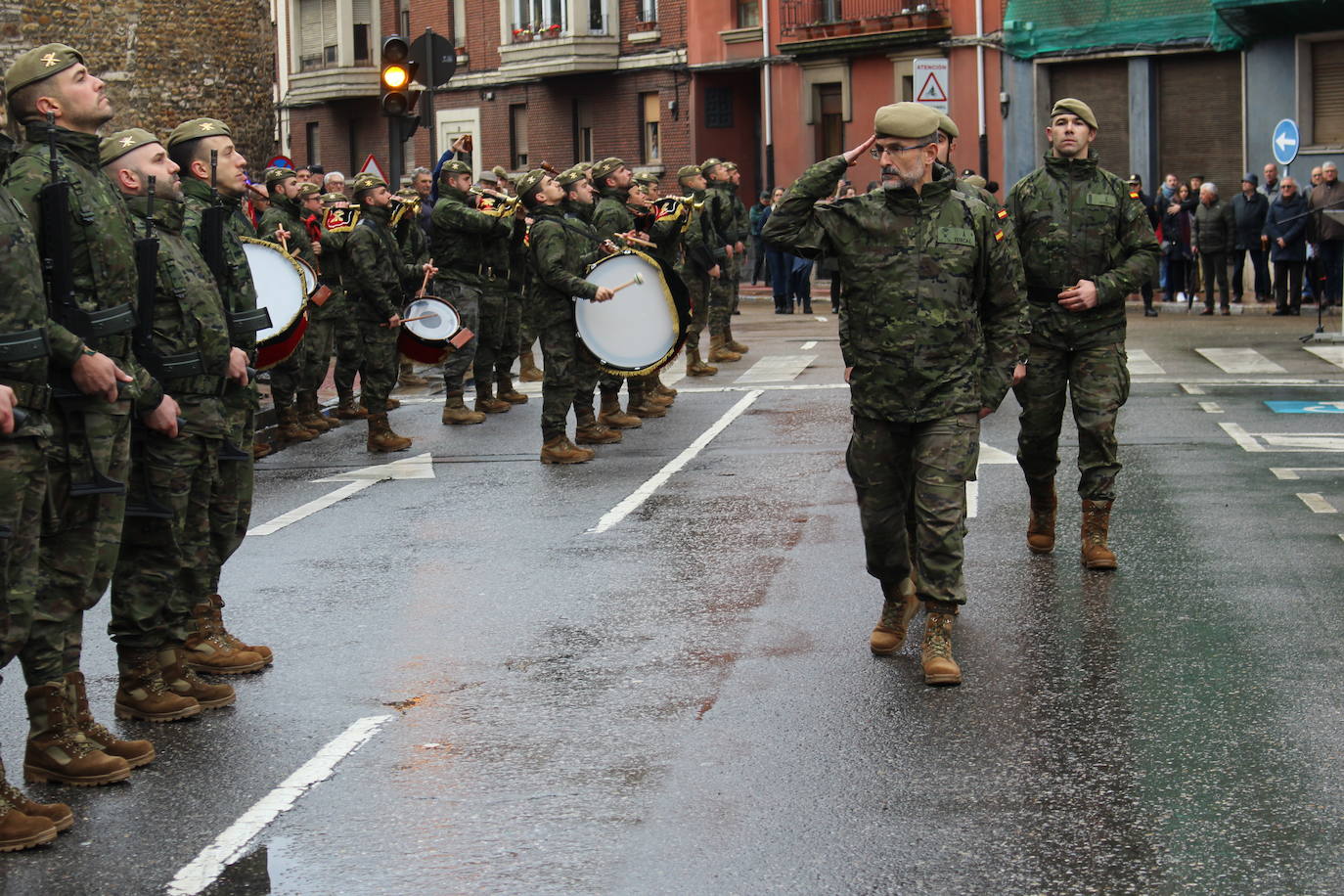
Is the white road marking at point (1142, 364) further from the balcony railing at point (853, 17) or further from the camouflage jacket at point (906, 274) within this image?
the balcony railing at point (853, 17)

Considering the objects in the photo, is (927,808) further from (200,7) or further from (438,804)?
(200,7)

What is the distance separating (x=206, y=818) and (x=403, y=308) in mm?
10335

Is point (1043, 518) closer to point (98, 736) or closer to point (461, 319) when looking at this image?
point (98, 736)

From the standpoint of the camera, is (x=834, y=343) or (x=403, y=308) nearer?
(x=403, y=308)

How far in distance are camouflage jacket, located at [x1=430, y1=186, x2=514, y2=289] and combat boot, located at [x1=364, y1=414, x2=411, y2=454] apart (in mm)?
2083

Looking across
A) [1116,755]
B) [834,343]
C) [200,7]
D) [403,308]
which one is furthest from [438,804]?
[200,7]

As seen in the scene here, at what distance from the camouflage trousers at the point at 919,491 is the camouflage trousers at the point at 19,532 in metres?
3.16

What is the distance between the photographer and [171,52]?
119 feet

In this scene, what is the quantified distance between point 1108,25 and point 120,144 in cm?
3093

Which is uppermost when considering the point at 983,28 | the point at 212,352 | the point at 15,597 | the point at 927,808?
the point at 983,28

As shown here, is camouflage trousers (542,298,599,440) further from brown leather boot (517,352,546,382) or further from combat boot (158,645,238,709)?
combat boot (158,645,238,709)

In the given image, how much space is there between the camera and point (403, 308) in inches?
620

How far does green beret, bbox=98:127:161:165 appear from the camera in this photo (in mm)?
6910

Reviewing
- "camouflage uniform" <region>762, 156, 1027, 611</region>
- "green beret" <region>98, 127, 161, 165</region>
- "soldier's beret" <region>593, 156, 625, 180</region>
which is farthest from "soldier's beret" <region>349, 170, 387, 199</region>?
"camouflage uniform" <region>762, 156, 1027, 611</region>
